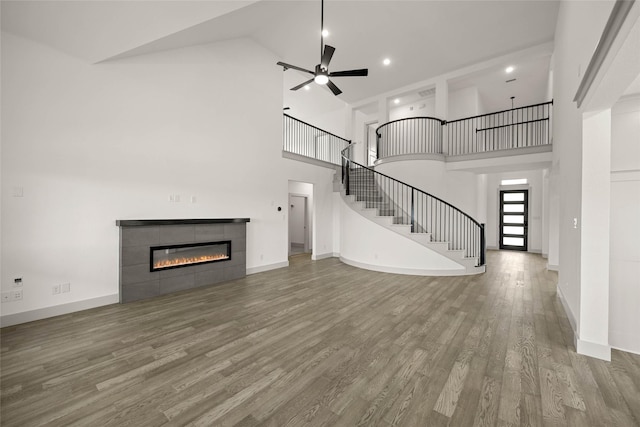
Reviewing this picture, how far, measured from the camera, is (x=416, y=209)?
25.3 ft

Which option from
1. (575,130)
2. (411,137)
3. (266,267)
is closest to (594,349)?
(575,130)

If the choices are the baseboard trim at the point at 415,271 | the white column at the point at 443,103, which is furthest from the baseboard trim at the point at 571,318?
the white column at the point at 443,103

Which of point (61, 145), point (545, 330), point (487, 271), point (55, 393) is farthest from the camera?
point (487, 271)

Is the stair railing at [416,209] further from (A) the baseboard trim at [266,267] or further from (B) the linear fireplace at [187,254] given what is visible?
(B) the linear fireplace at [187,254]

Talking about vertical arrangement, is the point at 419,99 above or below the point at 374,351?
above

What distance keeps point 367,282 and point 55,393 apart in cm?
445

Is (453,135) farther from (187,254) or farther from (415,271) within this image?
(187,254)

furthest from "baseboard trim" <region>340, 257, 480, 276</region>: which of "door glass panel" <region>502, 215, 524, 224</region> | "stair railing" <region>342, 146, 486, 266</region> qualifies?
"door glass panel" <region>502, 215, 524, 224</region>

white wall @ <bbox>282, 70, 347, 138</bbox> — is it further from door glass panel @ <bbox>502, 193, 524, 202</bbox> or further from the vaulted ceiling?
door glass panel @ <bbox>502, 193, 524, 202</bbox>

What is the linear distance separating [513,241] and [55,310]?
1357 cm

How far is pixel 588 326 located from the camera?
2.65 meters

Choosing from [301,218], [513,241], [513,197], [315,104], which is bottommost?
[513,241]

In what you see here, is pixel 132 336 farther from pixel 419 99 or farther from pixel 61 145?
pixel 419 99

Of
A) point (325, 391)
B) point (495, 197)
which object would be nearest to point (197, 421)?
point (325, 391)
